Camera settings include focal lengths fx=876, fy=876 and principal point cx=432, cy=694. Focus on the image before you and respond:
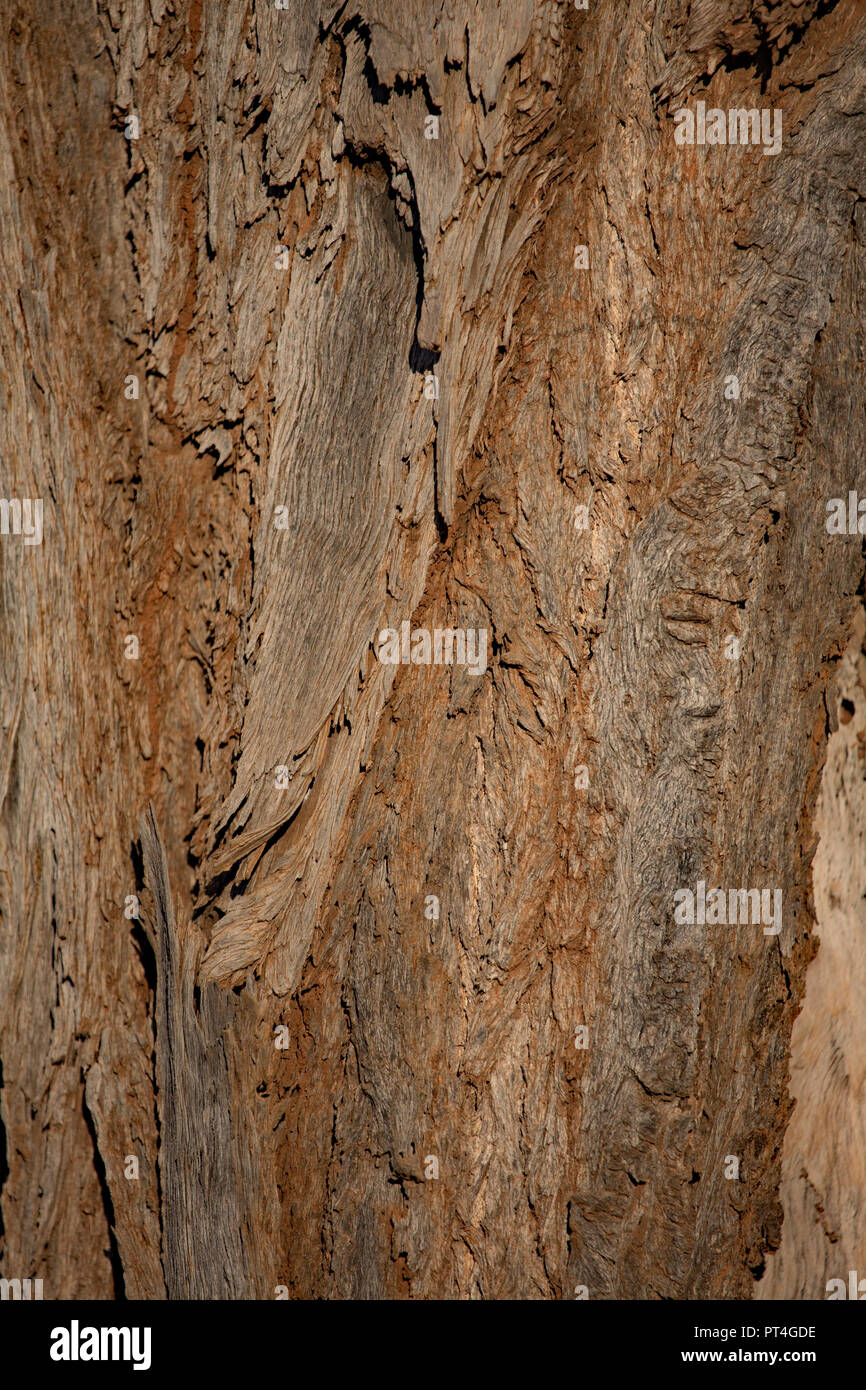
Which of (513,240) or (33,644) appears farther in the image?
(33,644)

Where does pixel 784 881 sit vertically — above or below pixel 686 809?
below

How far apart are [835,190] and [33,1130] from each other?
149 inches

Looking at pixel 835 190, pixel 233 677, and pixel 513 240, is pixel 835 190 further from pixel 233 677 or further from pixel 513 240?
pixel 233 677

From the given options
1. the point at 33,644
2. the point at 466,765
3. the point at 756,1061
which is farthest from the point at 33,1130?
the point at 756,1061

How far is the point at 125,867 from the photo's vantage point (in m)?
2.76

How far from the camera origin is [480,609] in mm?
2646

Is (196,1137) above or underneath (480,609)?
underneath

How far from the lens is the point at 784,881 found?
270 cm

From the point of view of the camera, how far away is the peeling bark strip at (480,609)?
2.58 meters

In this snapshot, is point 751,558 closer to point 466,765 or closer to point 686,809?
point 686,809

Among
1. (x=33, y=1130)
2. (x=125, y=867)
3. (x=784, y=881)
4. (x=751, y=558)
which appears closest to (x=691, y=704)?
(x=751, y=558)

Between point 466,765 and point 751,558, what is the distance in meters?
1.05

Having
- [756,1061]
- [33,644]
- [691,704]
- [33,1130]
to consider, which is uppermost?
[33,644]

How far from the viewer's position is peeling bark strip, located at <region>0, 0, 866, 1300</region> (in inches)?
102
